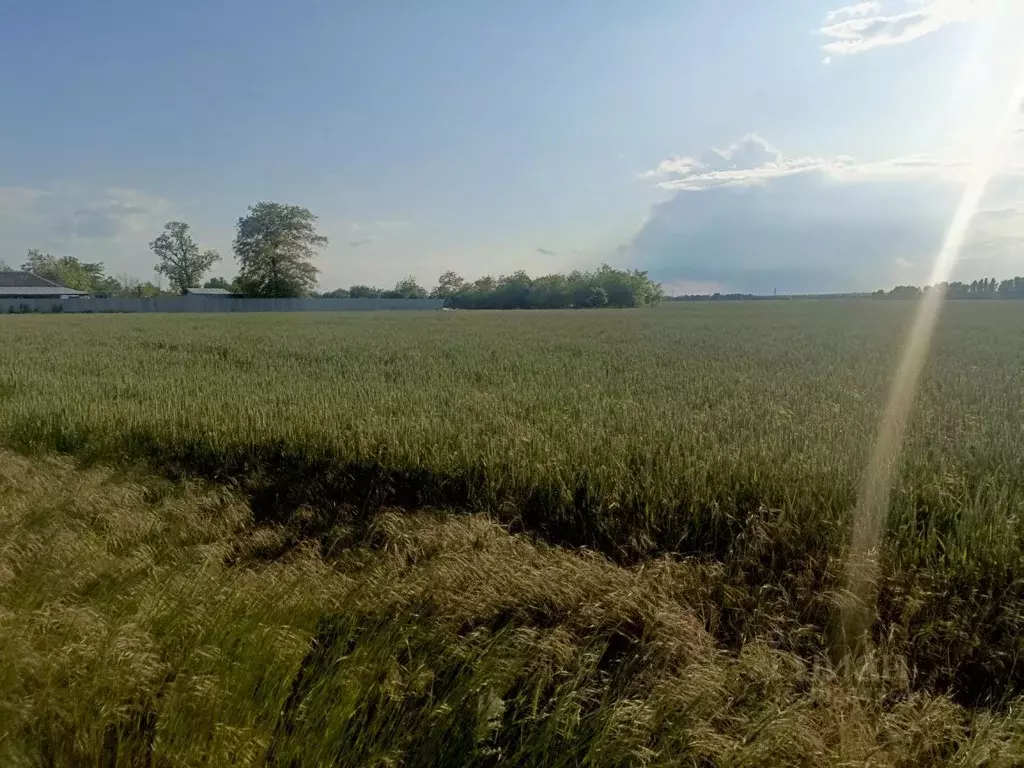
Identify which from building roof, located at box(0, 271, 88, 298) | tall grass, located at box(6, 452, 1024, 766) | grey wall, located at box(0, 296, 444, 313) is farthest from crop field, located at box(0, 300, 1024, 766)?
building roof, located at box(0, 271, 88, 298)

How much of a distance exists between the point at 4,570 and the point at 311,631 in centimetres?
231

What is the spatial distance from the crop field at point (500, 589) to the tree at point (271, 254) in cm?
7751

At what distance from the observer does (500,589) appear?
388cm

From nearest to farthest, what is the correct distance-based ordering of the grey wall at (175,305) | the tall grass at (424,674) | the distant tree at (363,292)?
the tall grass at (424,674), the grey wall at (175,305), the distant tree at (363,292)

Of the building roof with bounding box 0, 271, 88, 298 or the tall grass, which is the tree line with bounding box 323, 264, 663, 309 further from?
the tall grass

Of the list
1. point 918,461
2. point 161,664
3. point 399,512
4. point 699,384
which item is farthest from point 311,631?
point 699,384

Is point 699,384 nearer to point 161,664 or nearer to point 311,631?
point 311,631

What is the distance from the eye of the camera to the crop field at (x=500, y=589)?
2.75 metres

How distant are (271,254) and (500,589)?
8473cm

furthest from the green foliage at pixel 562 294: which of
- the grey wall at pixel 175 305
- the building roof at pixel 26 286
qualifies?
the building roof at pixel 26 286

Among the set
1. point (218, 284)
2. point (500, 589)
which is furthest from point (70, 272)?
point (500, 589)

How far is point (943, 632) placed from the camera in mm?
3404

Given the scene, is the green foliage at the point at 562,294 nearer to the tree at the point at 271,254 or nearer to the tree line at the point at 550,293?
the tree line at the point at 550,293

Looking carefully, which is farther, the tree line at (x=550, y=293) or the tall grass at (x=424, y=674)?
the tree line at (x=550, y=293)
